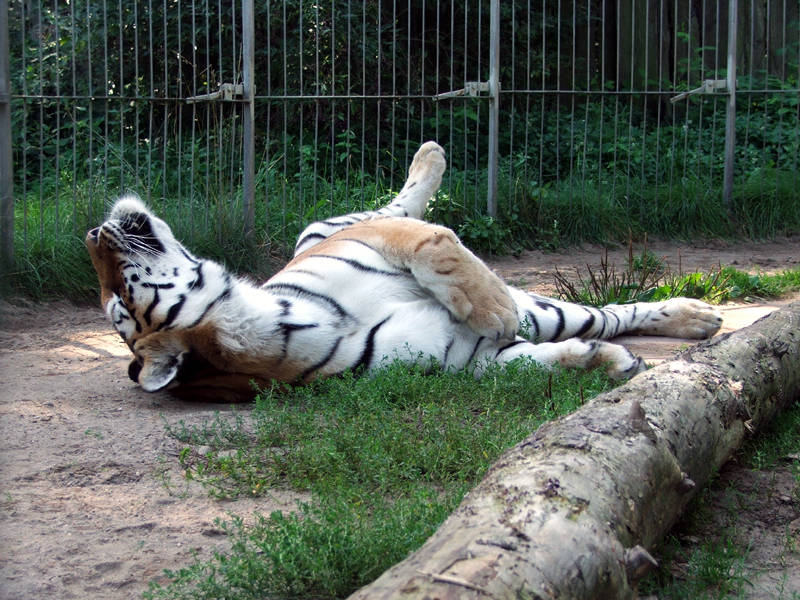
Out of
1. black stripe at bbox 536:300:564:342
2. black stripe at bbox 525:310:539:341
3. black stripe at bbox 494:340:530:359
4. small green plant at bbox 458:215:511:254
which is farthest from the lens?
small green plant at bbox 458:215:511:254

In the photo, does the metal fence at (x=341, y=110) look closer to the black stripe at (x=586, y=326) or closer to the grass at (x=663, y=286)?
the grass at (x=663, y=286)

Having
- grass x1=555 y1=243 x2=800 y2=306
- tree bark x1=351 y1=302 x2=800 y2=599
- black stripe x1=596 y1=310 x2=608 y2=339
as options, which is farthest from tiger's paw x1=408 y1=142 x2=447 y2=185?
tree bark x1=351 y1=302 x2=800 y2=599

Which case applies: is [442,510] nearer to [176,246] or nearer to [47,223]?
[176,246]

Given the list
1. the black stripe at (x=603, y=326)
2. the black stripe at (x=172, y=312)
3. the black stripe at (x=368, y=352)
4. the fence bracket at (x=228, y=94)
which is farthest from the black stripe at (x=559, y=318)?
the fence bracket at (x=228, y=94)

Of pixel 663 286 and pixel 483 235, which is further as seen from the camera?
pixel 483 235

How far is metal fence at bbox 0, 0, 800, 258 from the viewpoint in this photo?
6.62 m

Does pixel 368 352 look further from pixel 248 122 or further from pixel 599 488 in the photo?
pixel 248 122

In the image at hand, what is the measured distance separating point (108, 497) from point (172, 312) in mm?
1005

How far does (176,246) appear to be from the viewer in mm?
3801

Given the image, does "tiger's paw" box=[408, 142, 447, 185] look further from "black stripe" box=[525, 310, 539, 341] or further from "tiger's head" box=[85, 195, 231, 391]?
"tiger's head" box=[85, 195, 231, 391]

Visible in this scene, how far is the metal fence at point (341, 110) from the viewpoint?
6.62 m

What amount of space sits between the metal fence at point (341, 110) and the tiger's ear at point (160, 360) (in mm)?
2793

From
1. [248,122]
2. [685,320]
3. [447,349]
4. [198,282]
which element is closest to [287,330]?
[198,282]

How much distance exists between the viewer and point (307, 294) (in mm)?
3811
